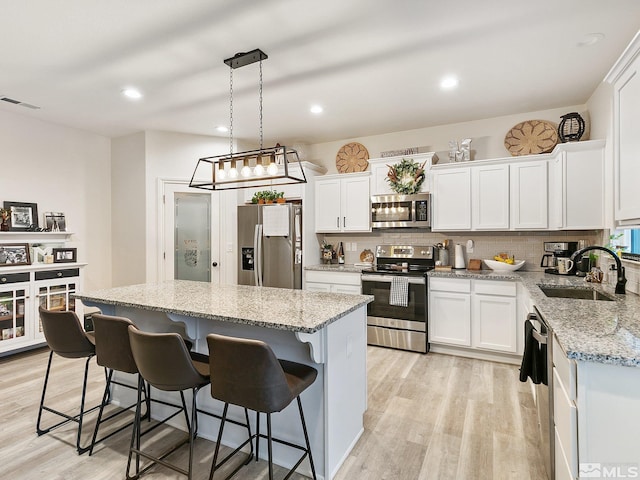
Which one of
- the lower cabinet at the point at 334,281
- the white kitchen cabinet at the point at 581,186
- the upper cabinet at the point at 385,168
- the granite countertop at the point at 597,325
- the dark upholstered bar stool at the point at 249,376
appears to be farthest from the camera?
the lower cabinet at the point at 334,281

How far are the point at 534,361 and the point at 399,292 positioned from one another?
2047mm

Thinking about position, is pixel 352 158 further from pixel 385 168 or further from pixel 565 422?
pixel 565 422

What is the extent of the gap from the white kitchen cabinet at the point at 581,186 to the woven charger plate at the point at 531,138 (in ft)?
1.44

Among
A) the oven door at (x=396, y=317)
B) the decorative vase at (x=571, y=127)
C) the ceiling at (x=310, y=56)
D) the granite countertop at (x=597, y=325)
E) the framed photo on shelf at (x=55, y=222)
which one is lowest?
the oven door at (x=396, y=317)

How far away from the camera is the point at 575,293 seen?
2.68 m

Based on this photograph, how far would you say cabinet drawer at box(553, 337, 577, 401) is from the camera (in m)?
1.35

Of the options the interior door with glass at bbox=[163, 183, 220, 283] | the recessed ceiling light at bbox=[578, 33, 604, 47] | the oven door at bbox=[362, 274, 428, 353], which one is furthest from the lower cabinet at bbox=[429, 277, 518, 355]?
the interior door with glass at bbox=[163, 183, 220, 283]

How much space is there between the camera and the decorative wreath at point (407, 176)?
14.1 feet

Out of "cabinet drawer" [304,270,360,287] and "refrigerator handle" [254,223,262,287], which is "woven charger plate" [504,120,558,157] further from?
"refrigerator handle" [254,223,262,287]

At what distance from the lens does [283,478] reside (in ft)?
6.47

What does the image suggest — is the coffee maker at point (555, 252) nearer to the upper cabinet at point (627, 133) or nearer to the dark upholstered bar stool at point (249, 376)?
the upper cabinet at point (627, 133)

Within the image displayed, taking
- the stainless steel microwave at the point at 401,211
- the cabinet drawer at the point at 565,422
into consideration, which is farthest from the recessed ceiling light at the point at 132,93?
the cabinet drawer at the point at 565,422

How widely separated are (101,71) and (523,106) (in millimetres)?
4215

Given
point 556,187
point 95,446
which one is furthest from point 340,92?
point 95,446
